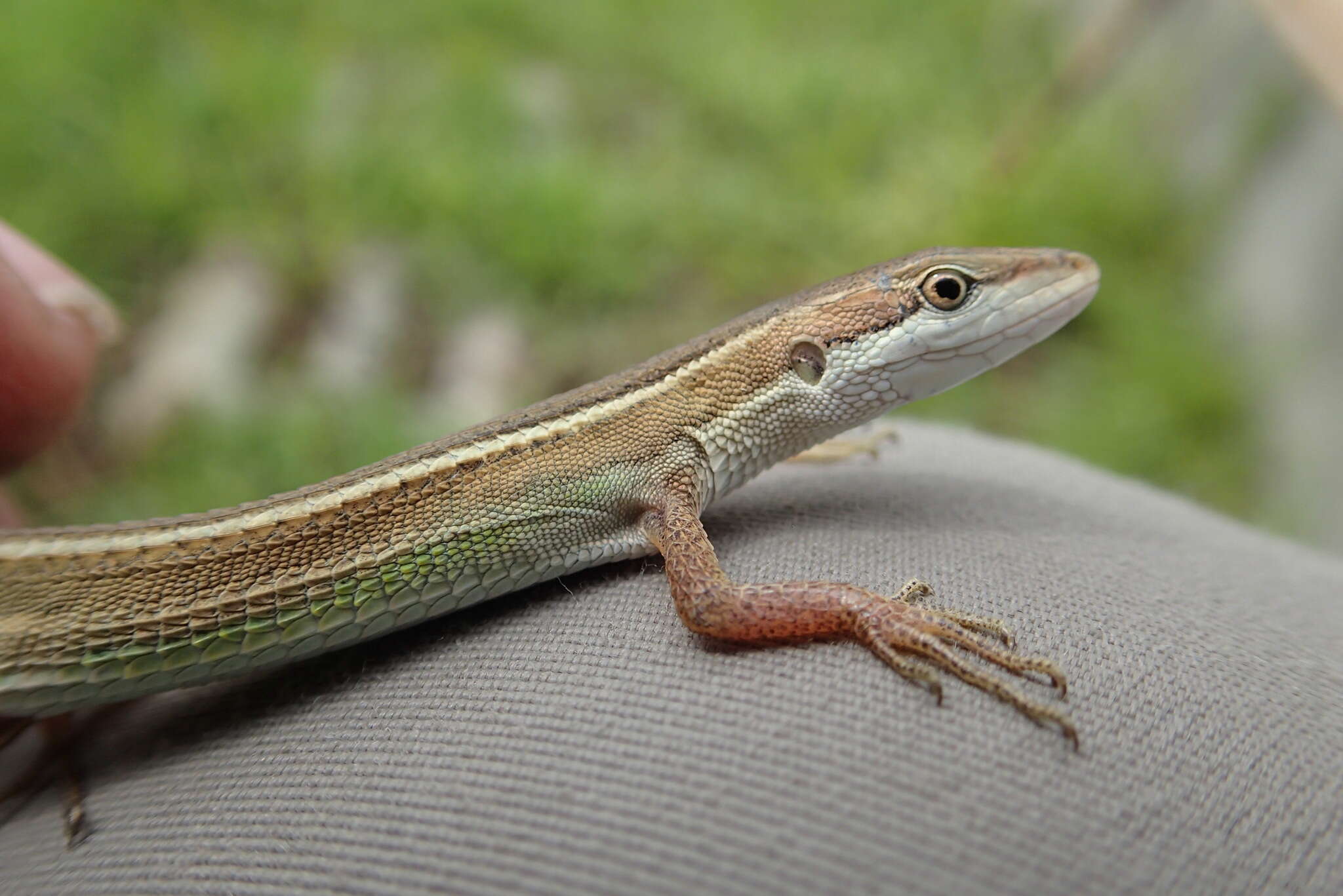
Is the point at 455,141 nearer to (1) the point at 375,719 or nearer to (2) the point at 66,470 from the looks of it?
(2) the point at 66,470

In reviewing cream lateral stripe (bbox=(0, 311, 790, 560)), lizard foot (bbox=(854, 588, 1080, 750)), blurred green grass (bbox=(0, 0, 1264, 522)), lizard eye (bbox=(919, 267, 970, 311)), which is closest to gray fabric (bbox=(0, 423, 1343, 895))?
lizard foot (bbox=(854, 588, 1080, 750))

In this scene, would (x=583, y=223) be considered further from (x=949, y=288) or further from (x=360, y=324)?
(x=949, y=288)

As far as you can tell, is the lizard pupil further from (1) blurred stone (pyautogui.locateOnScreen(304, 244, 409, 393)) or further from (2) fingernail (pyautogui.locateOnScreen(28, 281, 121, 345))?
(1) blurred stone (pyautogui.locateOnScreen(304, 244, 409, 393))

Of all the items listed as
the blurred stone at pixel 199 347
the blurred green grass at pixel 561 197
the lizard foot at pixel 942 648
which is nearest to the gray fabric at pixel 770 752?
the lizard foot at pixel 942 648

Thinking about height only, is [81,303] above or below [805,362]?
above

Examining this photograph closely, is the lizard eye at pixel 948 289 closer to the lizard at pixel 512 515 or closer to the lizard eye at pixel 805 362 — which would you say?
the lizard at pixel 512 515

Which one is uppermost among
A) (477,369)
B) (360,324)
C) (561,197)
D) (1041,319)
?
(561,197)

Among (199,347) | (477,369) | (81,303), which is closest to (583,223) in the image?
(477,369)

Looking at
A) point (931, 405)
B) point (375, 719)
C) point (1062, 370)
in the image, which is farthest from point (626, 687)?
point (1062, 370)
